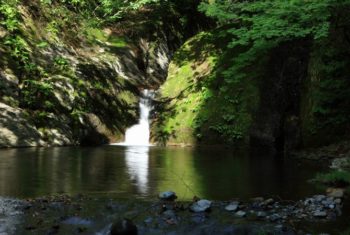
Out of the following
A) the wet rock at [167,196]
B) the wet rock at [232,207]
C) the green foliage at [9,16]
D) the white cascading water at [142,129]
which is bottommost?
the wet rock at [232,207]

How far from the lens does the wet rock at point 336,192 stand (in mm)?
7785

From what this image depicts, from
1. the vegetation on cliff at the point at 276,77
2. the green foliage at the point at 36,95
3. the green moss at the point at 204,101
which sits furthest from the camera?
the green moss at the point at 204,101

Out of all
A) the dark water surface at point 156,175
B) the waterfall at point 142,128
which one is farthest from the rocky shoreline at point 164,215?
the waterfall at point 142,128

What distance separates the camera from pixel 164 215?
684cm

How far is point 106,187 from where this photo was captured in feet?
29.2

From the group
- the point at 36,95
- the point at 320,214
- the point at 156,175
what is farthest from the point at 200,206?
the point at 36,95

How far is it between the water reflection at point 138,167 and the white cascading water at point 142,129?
12.8ft

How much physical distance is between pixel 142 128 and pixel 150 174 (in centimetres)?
1052

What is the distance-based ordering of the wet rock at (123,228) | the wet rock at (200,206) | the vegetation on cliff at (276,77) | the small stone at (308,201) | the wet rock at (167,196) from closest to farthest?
the wet rock at (123,228), the wet rock at (200,206), the small stone at (308,201), the wet rock at (167,196), the vegetation on cliff at (276,77)

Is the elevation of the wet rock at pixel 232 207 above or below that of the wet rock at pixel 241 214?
above

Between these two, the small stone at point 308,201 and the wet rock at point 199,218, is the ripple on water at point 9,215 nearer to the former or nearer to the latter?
the wet rock at point 199,218

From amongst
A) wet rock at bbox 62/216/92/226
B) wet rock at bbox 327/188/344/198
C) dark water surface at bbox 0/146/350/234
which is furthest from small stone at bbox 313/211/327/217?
wet rock at bbox 62/216/92/226

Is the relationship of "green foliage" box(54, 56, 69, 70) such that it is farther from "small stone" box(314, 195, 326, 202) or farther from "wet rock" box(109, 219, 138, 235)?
"wet rock" box(109, 219, 138, 235)

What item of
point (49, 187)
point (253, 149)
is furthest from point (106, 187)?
point (253, 149)
